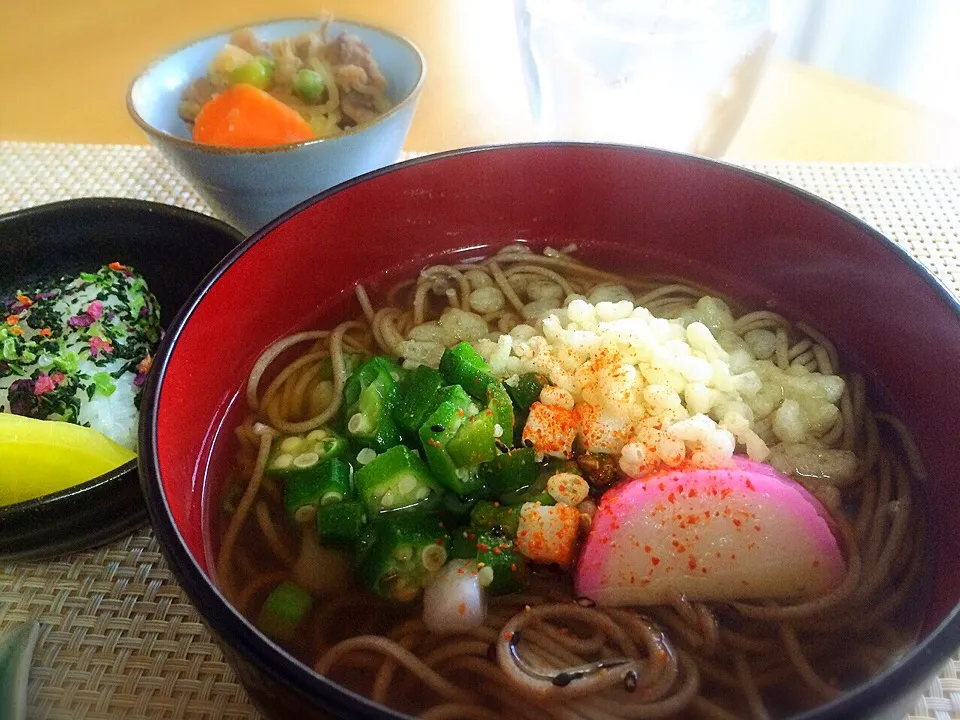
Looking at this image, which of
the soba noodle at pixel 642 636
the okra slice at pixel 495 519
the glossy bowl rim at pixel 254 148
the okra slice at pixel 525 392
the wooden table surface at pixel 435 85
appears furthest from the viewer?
the wooden table surface at pixel 435 85

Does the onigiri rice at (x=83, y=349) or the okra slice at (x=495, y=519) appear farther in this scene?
the onigiri rice at (x=83, y=349)

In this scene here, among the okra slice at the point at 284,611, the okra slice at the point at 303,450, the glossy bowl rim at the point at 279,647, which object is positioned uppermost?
the glossy bowl rim at the point at 279,647

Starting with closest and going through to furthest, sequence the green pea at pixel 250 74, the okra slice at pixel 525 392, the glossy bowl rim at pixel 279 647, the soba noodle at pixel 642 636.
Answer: the glossy bowl rim at pixel 279 647 < the soba noodle at pixel 642 636 < the okra slice at pixel 525 392 < the green pea at pixel 250 74

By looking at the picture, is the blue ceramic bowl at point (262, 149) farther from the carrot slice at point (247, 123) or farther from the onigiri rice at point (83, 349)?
the onigiri rice at point (83, 349)

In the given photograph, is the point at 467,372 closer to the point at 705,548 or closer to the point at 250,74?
the point at 705,548

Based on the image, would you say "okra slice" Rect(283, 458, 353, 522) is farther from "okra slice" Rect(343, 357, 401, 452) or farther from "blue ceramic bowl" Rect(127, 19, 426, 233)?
"blue ceramic bowl" Rect(127, 19, 426, 233)

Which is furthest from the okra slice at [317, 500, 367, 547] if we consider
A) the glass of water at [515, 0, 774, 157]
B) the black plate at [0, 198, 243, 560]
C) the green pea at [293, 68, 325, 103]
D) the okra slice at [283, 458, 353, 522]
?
the glass of water at [515, 0, 774, 157]

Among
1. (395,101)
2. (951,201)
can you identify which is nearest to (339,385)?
(395,101)

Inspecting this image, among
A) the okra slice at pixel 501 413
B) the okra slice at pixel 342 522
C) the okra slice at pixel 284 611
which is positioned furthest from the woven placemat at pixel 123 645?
the okra slice at pixel 501 413
